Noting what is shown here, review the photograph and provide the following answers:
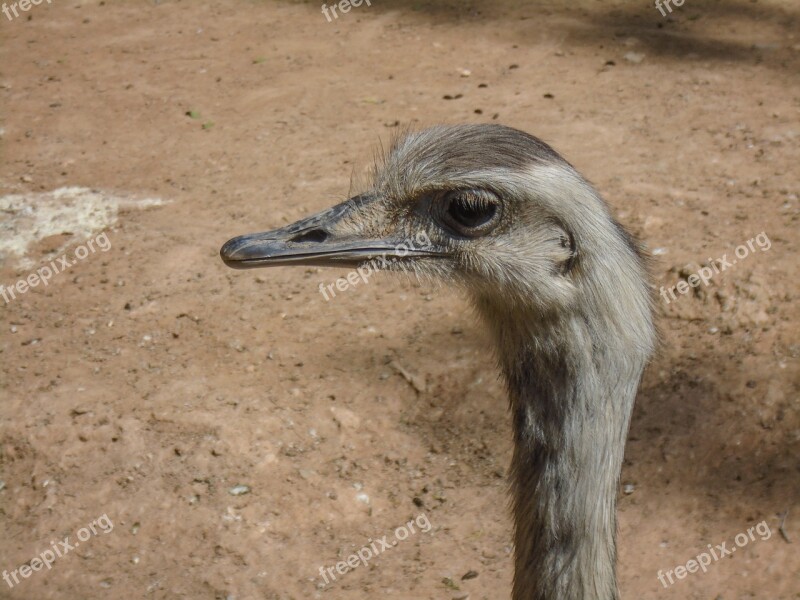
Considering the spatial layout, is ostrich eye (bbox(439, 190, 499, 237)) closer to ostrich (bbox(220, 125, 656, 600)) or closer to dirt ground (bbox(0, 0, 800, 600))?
ostrich (bbox(220, 125, 656, 600))

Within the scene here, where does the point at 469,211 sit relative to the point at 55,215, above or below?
above

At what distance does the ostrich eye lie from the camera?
2.38m

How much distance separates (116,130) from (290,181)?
1.40m

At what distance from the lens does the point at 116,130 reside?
19.4 ft

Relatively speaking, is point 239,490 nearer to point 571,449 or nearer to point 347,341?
point 347,341

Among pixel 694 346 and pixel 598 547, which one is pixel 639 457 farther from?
pixel 598 547

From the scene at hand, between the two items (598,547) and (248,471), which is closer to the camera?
(598,547)

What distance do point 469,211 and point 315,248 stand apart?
407 mm

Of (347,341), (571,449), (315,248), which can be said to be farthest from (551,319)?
(347,341)

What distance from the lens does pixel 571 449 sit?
7.36 feet

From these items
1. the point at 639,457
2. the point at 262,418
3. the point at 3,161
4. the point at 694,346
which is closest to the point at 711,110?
the point at 694,346

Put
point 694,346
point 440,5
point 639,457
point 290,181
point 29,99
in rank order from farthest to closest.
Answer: point 440,5
point 29,99
point 290,181
point 694,346
point 639,457

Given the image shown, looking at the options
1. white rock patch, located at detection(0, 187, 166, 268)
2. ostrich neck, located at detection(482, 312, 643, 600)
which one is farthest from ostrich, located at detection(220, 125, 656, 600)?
white rock patch, located at detection(0, 187, 166, 268)

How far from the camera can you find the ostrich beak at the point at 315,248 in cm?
254
